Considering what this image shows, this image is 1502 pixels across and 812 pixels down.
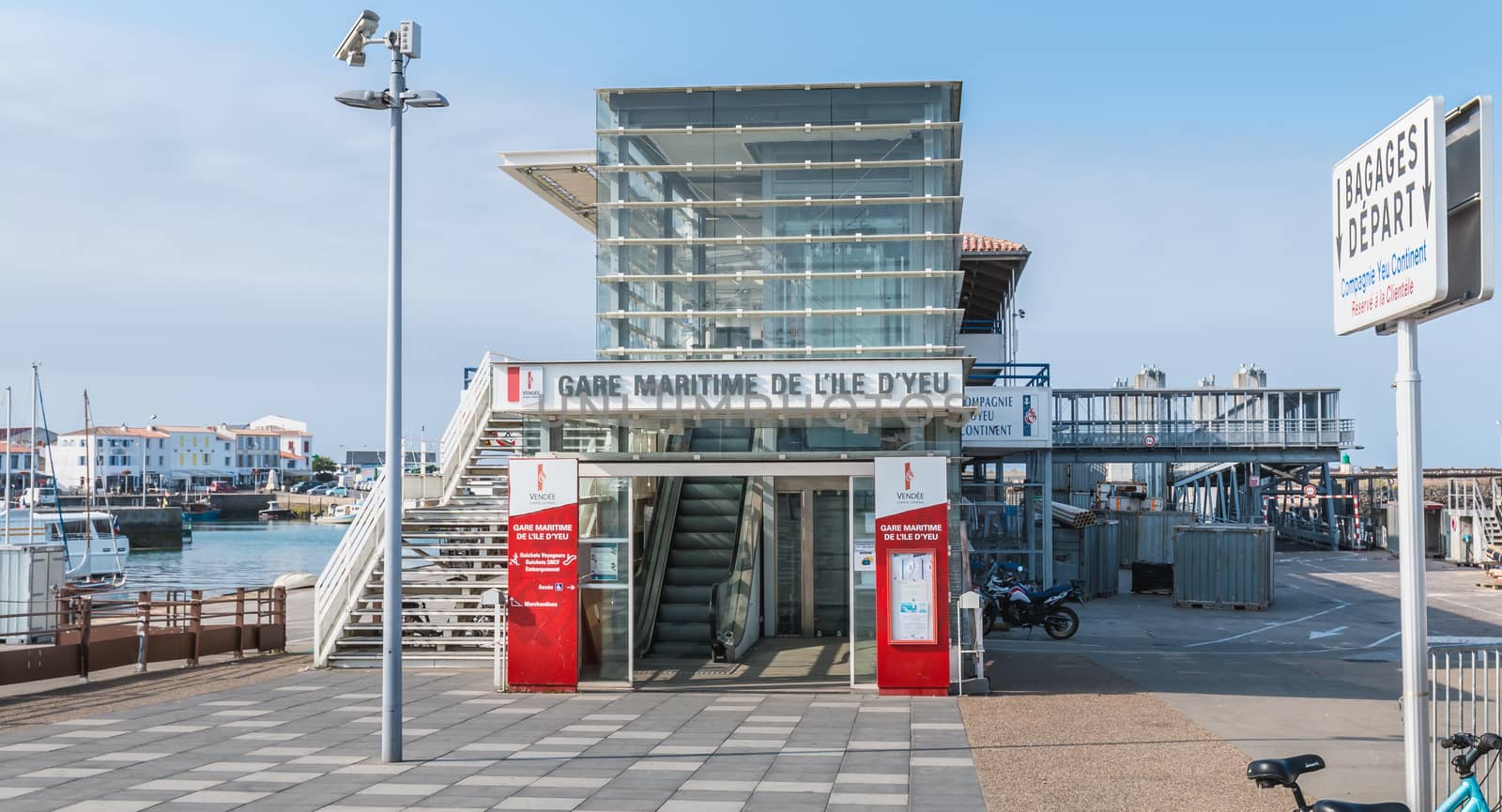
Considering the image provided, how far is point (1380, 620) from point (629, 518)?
16.1m

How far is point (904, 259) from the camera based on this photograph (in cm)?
1673

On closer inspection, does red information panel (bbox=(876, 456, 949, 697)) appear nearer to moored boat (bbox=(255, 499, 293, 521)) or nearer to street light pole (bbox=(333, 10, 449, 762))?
street light pole (bbox=(333, 10, 449, 762))

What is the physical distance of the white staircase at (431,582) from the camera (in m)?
16.9

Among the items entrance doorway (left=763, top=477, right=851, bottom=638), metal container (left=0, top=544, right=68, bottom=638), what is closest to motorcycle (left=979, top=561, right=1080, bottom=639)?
entrance doorway (left=763, top=477, right=851, bottom=638)

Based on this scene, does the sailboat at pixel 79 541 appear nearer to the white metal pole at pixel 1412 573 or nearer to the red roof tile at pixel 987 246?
the red roof tile at pixel 987 246

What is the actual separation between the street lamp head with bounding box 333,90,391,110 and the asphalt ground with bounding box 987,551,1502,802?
9379 mm

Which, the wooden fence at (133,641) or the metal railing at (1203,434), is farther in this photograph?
the metal railing at (1203,434)

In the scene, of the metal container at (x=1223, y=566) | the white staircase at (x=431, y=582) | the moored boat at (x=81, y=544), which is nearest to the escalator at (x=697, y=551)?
the white staircase at (x=431, y=582)

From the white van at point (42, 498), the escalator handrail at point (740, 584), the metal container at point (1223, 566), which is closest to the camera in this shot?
the escalator handrail at point (740, 584)

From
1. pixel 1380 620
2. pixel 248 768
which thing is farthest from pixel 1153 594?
pixel 248 768

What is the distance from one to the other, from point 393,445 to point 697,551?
8.75m

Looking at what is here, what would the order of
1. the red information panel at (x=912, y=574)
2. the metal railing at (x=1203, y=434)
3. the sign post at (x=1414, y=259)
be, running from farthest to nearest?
the metal railing at (x=1203, y=434) → the red information panel at (x=912, y=574) → the sign post at (x=1414, y=259)

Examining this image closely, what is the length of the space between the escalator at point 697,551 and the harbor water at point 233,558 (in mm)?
27876

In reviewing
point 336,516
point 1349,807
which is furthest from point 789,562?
point 336,516
